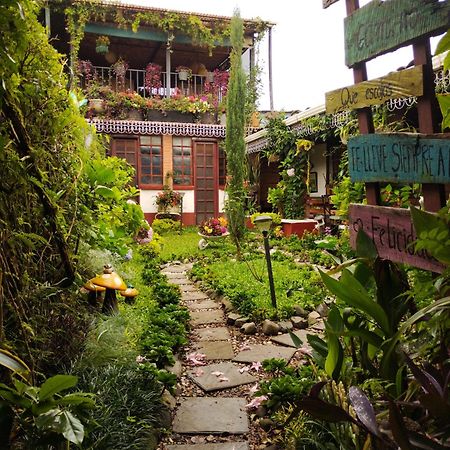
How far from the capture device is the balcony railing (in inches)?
541

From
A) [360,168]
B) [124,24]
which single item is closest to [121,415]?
[360,168]

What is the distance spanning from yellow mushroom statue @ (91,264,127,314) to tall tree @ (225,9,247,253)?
15.6 ft

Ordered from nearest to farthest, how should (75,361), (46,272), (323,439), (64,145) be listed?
(323,439), (75,361), (46,272), (64,145)

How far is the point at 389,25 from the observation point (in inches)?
68.8

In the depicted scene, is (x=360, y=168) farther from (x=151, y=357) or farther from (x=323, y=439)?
(x=151, y=357)

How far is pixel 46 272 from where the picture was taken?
8.47 feet

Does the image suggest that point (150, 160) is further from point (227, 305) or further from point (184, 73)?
point (227, 305)

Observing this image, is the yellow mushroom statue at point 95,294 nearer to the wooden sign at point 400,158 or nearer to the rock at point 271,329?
the rock at point 271,329

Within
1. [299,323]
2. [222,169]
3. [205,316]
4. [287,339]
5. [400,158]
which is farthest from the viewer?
[222,169]

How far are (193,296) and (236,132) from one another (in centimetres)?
384

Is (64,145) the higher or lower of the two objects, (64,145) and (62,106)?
the lower

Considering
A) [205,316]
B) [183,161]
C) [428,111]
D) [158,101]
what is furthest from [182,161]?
[428,111]

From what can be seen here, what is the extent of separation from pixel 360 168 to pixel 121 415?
1.62 meters

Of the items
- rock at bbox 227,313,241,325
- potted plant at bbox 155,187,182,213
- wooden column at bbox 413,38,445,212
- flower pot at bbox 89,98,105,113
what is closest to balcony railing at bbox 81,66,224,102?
flower pot at bbox 89,98,105,113
